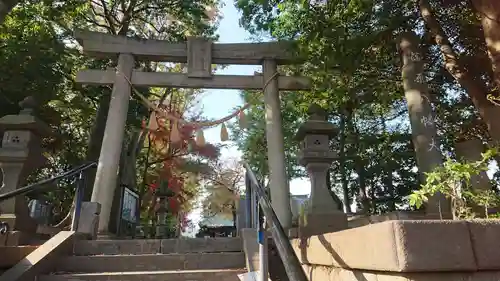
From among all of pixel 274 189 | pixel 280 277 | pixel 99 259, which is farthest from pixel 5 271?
pixel 274 189

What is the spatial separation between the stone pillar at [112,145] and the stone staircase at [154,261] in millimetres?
1958

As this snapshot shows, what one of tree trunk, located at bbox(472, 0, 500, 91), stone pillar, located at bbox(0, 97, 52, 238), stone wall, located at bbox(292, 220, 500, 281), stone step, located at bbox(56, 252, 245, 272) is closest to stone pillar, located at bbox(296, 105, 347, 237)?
stone step, located at bbox(56, 252, 245, 272)

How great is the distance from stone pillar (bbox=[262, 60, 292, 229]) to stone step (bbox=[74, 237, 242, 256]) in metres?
2.28

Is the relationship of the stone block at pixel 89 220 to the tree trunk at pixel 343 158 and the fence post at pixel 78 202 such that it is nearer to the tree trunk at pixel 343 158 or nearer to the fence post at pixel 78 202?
the fence post at pixel 78 202

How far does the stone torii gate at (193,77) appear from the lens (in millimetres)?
7320

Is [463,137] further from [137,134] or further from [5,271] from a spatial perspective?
[137,134]

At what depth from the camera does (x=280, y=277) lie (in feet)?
13.6

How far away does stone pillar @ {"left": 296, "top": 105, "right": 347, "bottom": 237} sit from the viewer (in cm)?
457

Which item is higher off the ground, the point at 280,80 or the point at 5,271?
the point at 280,80

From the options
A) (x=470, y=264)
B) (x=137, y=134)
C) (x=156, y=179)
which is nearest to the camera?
(x=470, y=264)

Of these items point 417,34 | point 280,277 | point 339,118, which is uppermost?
point 339,118

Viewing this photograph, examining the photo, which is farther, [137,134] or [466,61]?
[137,134]

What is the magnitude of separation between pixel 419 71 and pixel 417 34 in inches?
35.5

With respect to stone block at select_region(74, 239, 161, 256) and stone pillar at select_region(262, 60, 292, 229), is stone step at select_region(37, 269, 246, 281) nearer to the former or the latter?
stone block at select_region(74, 239, 161, 256)
